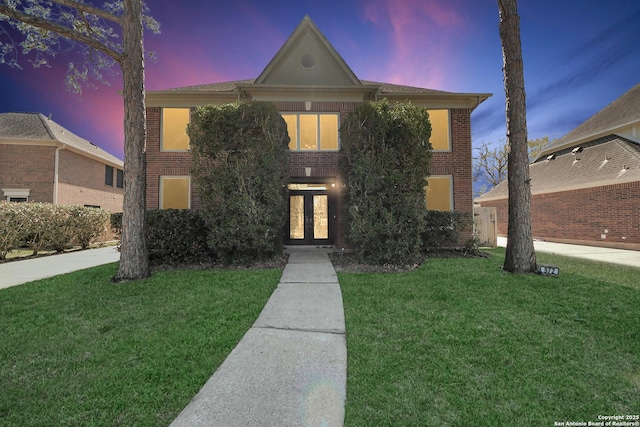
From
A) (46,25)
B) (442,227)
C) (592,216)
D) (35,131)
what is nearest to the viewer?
(46,25)

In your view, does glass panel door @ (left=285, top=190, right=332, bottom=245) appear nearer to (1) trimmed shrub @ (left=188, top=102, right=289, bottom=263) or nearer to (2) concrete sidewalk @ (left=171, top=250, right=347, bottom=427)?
(1) trimmed shrub @ (left=188, top=102, right=289, bottom=263)

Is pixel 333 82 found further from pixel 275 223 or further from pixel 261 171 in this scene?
pixel 275 223

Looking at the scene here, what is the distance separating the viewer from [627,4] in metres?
12.4

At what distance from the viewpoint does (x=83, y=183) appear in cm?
1616

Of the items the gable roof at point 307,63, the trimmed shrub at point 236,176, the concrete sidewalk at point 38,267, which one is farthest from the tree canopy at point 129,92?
the gable roof at point 307,63

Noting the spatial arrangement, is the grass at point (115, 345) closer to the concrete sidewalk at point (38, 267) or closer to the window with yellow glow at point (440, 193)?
the concrete sidewalk at point (38, 267)

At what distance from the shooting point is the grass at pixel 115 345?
6.77ft

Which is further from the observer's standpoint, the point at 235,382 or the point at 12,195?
the point at 12,195

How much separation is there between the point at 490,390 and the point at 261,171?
611cm

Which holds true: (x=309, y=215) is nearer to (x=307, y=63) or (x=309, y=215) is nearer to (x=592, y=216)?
(x=307, y=63)

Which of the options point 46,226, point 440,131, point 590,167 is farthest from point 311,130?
point 590,167

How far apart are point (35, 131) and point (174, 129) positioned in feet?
32.6

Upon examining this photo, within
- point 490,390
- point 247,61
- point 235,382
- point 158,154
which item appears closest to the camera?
point 490,390

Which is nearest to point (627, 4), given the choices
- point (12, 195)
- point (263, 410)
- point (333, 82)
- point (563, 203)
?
point (563, 203)
